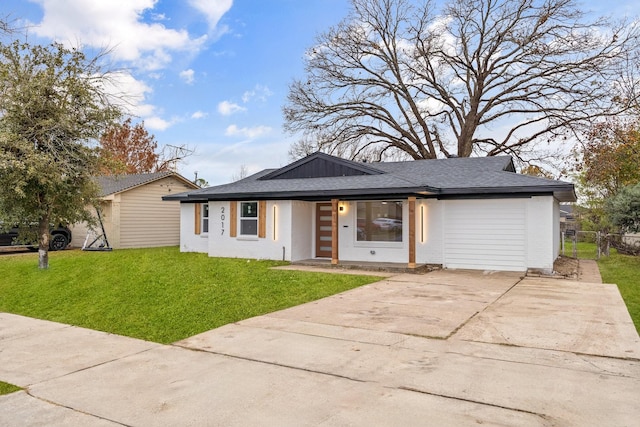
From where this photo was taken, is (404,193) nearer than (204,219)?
Yes

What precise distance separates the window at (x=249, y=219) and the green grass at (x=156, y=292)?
74.7 inches

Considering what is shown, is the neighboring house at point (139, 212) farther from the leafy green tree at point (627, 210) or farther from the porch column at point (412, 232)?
the leafy green tree at point (627, 210)

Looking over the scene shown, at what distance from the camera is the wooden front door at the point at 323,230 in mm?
14359

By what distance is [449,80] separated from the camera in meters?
26.5

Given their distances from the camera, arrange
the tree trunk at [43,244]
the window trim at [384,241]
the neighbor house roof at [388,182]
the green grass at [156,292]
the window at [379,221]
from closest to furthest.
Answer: the green grass at [156,292]
the neighbor house roof at [388,182]
the tree trunk at [43,244]
the window trim at [384,241]
the window at [379,221]

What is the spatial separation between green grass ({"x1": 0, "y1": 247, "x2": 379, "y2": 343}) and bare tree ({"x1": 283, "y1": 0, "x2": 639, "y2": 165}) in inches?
650

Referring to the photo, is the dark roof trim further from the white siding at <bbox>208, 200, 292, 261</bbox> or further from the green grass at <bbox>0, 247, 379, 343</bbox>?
the green grass at <bbox>0, 247, 379, 343</bbox>

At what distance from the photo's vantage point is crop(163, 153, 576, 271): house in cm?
1127

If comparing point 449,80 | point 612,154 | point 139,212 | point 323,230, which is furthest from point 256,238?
point 449,80

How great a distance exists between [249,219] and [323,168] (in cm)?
309

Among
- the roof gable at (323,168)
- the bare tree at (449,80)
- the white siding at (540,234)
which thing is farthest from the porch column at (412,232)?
the bare tree at (449,80)

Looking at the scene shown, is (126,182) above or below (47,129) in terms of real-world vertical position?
below

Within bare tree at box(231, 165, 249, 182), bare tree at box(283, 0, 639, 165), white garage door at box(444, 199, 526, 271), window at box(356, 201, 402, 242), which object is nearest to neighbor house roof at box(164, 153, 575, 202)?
white garage door at box(444, 199, 526, 271)

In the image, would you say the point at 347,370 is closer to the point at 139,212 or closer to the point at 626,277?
the point at 626,277
